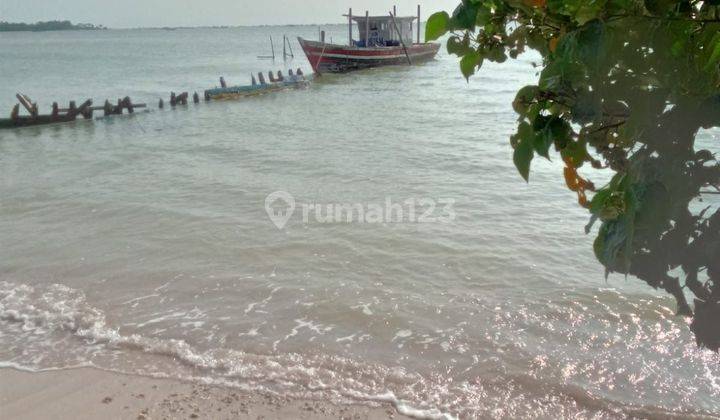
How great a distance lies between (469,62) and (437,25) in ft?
0.67

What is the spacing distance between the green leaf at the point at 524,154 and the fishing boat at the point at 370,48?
36329 millimetres

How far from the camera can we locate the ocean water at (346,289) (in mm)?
4926

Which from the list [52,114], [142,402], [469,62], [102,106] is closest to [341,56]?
[102,106]

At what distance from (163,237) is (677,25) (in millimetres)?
8174

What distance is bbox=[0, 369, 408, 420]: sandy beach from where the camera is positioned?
4.39 meters

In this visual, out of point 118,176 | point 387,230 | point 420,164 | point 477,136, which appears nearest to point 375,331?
point 387,230

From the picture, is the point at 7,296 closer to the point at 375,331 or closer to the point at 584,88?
the point at 375,331

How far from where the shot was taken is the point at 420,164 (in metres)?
13.2

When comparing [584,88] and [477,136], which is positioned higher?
[584,88]

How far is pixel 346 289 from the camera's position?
6742 millimetres

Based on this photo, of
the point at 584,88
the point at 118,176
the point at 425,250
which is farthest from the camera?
the point at 118,176

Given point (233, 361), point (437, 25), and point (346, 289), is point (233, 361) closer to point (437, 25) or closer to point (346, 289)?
point (346, 289)

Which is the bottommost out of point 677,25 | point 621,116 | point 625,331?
point 625,331

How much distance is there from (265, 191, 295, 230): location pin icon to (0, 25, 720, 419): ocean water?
19cm
